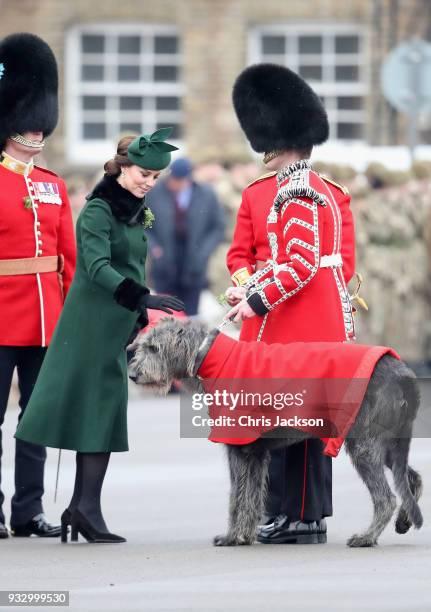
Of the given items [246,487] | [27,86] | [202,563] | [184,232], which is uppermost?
[184,232]

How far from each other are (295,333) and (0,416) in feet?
4.80

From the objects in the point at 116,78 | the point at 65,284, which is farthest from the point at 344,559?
the point at 116,78

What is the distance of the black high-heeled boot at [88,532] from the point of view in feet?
29.4

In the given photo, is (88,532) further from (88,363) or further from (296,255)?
(296,255)

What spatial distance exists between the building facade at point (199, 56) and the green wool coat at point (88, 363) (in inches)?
765

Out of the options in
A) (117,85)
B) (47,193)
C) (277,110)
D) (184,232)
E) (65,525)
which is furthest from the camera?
(117,85)

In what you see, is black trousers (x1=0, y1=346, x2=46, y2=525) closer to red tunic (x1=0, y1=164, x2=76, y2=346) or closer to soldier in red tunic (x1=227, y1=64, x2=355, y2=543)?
red tunic (x1=0, y1=164, x2=76, y2=346)

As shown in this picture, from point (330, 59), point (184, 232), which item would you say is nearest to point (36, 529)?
point (184, 232)

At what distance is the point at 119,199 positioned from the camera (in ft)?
29.1

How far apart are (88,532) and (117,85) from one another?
2080 centimetres

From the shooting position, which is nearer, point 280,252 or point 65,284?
point 280,252

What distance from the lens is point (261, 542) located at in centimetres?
901

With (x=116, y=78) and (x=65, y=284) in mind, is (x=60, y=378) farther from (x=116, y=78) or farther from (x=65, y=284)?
(x=116, y=78)

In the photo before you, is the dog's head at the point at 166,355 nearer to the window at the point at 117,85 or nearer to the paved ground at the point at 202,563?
the paved ground at the point at 202,563
